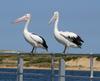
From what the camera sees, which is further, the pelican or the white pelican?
the white pelican

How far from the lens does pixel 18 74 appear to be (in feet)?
48.7

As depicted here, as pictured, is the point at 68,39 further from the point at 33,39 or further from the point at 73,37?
the point at 33,39

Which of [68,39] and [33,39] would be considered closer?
[68,39]

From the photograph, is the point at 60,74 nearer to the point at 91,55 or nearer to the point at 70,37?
the point at 91,55

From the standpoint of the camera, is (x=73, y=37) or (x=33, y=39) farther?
(x=33, y=39)

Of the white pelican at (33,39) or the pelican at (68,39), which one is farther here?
the white pelican at (33,39)

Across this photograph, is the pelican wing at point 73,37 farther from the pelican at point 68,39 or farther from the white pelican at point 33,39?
the white pelican at point 33,39

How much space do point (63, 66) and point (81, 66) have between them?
8438 centimetres

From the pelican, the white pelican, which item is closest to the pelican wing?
the pelican

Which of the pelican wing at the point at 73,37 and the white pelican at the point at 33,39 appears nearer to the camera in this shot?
the pelican wing at the point at 73,37

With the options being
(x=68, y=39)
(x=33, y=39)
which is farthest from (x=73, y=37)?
(x=33, y=39)

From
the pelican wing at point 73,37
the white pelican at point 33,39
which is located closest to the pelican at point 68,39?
the pelican wing at point 73,37

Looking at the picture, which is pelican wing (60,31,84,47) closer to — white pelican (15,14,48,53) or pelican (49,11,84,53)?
pelican (49,11,84,53)

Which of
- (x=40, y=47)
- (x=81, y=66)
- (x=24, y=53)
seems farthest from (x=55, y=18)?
(x=81, y=66)
